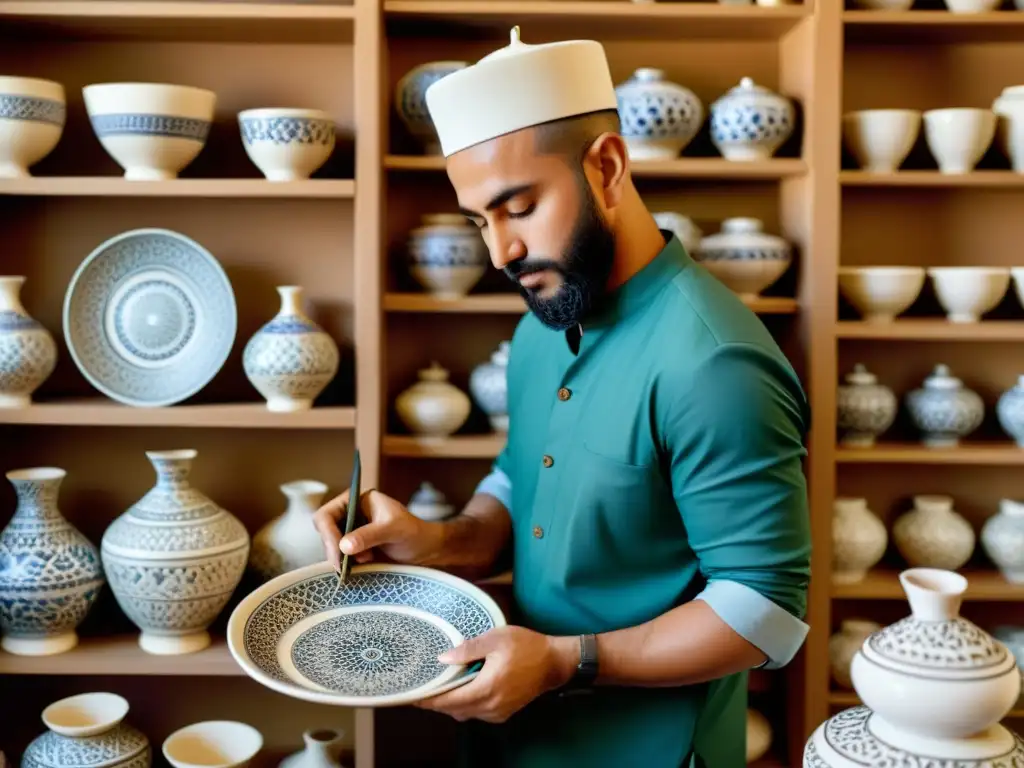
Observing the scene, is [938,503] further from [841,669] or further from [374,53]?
[374,53]

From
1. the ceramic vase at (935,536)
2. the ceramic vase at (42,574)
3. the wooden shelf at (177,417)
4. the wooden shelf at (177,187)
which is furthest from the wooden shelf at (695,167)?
the ceramic vase at (42,574)

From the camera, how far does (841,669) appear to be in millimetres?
2182

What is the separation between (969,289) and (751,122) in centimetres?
57

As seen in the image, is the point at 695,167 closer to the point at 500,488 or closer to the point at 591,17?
the point at 591,17

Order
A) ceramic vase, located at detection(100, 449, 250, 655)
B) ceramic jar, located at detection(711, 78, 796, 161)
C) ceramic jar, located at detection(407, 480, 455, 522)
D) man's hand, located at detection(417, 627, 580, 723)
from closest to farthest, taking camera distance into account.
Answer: man's hand, located at detection(417, 627, 580, 723)
ceramic vase, located at detection(100, 449, 250, 655)
ceramic jar, located at detection(711, 78, 796, 161)
ceramic jar, located at detection(407, 480, 455, 522)

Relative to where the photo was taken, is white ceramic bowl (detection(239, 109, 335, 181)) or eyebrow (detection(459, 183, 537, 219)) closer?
eyebrow (detection(459, 183, 537, 219))

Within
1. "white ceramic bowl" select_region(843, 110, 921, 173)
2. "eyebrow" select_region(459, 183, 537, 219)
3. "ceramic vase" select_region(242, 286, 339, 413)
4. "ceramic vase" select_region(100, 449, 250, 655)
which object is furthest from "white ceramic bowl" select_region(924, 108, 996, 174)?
"ceramic vase" select_region(100, 449, 250, 655)

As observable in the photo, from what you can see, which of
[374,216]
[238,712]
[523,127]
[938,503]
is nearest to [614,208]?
[523,127]

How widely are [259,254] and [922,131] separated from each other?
1.49 meters

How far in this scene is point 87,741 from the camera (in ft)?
6.30

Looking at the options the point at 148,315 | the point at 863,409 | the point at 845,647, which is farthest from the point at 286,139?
the point at 845,647

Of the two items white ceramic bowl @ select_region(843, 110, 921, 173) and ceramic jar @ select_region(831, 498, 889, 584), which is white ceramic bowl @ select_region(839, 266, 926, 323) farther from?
ceramic jar @ select_region(831, 498, 889, 584)

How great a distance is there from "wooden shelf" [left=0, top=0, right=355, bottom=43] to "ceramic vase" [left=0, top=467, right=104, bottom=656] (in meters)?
0.92

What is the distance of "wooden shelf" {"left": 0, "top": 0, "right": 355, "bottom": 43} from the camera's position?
2.00 meters
